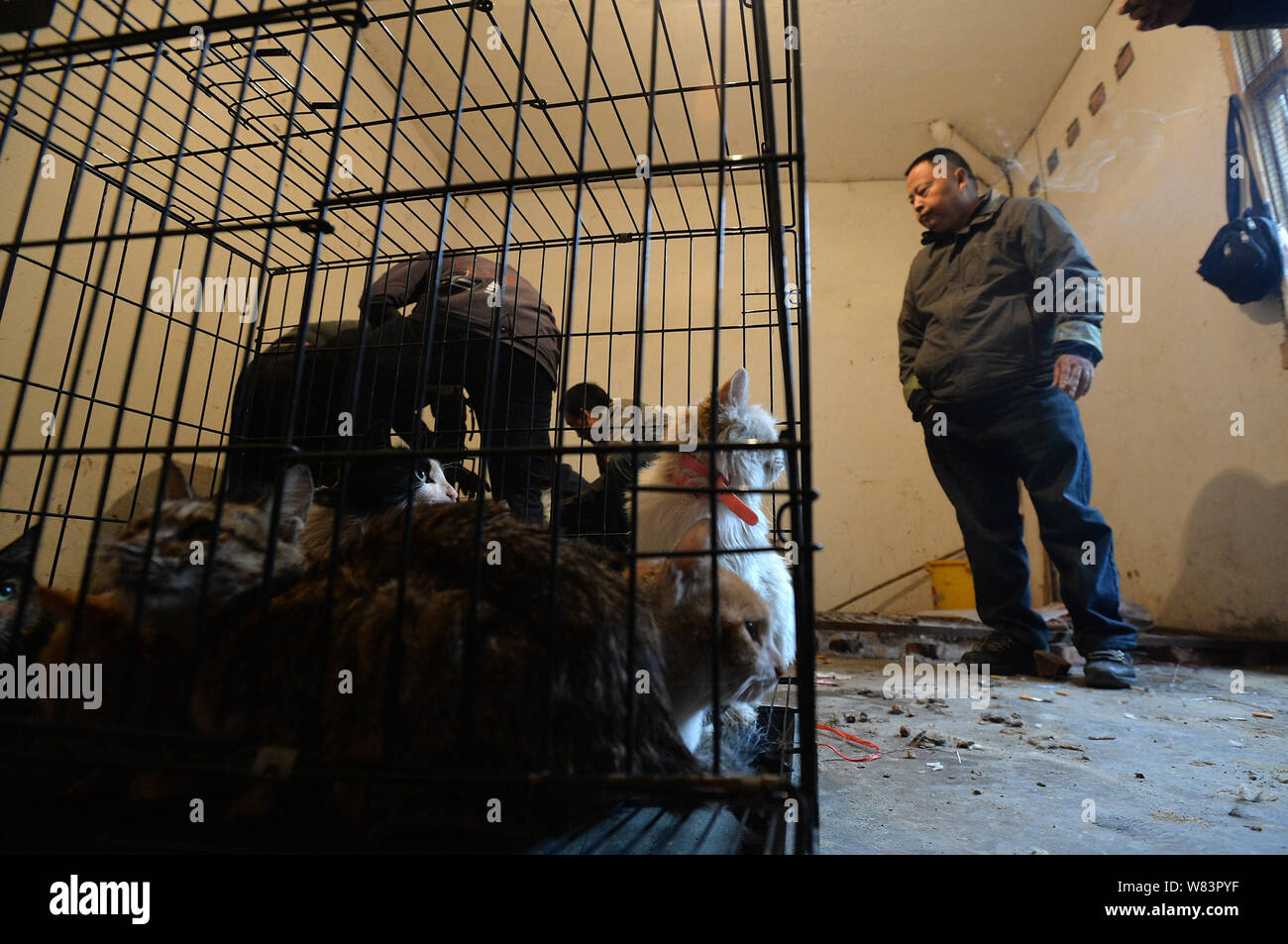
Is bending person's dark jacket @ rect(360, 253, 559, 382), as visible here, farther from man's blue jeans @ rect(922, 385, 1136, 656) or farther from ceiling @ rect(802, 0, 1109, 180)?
ceiling @ rect(802, 0, 1109, 180)

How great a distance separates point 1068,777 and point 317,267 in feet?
6.03

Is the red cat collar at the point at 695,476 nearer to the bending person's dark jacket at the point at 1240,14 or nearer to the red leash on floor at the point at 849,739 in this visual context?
the red leash on floor at the point at 849,739

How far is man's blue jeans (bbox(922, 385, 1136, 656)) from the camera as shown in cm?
236

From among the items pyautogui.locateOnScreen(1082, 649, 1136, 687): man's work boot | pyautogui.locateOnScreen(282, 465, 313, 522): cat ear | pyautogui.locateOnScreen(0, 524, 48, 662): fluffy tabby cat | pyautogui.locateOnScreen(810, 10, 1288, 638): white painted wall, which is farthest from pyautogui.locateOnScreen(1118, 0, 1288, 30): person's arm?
pyautogui.locateOnScreen(0, 524, 48, 662): fluffy tabby cat

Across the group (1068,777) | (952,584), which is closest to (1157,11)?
(1068,777)

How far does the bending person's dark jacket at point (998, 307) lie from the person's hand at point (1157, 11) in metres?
0.84

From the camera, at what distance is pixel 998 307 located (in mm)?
2543

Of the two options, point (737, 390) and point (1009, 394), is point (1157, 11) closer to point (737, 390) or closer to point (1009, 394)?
point (1009, 394)

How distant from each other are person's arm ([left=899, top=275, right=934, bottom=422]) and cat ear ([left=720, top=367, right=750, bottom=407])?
4.97 feet

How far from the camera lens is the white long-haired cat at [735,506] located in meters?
1.46

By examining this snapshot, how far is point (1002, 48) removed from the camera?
13.1 feet
